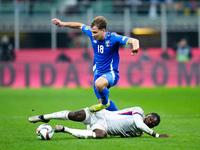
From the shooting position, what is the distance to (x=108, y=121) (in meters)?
8.08

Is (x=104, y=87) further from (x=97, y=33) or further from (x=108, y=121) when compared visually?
(x=97, y=33)

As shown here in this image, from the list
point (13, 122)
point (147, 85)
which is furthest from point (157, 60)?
point (13, 122)

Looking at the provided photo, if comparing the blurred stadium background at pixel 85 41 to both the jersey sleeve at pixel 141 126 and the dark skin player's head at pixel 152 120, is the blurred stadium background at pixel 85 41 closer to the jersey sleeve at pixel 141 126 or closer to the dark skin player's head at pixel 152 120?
the dark skin player's head at pixel 152 120

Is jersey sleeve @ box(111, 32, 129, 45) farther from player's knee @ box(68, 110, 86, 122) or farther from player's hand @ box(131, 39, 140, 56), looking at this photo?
player's knee @ box(68, 110, 86, 122)

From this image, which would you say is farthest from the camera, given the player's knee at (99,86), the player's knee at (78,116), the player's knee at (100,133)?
the player's knee at (99,86)

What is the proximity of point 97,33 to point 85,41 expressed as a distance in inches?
782

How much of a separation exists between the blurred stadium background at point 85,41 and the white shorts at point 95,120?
1505 centimetres

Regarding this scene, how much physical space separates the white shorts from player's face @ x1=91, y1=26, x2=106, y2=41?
159cm

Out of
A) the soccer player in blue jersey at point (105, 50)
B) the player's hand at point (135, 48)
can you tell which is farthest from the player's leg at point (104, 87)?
the player's hand at point (135, 48)

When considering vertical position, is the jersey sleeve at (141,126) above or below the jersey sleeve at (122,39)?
below

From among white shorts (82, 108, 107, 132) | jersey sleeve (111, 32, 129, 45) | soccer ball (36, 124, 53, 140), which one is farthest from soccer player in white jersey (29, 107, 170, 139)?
jersey sleeve (111, 32, 129, 45)

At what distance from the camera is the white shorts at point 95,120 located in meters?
7.94

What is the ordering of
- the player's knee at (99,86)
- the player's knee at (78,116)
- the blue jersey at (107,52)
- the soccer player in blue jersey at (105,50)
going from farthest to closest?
the blue jersey at (107,52), the soccer player in blue jersey at (105,50), the player's knee at (99,86), the player's knee at (78,116)

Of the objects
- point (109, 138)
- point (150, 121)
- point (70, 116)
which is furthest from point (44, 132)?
point (150, 121)
